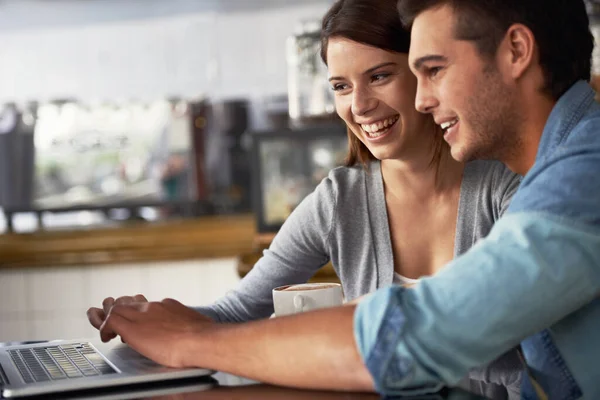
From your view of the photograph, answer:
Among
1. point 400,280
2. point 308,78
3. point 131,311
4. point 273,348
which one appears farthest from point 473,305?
point 308,78

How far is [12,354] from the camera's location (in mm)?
1165

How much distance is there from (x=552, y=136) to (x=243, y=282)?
2.39 ft

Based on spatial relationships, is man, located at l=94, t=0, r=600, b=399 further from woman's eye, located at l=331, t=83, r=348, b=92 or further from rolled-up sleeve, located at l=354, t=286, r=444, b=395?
woman's eye, located at l=331, t=83, r=348, b=92

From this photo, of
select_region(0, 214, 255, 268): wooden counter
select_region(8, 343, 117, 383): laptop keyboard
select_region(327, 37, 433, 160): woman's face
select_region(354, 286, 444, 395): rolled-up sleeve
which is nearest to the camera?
select_region(354, 286, 444, 395): rolled-up sleeve

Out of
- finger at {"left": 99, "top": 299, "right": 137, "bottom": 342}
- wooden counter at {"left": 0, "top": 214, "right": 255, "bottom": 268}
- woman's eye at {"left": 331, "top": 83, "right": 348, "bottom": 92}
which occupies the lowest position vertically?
wooden counter at {"left": 0, "top": 214, "right": 255, "bottom": 268}

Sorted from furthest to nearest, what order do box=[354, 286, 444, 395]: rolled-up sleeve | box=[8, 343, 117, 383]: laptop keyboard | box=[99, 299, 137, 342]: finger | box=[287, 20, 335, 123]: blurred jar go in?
box=[287, 20, 335, 123]: blurred jar → box=[99, 299, 137, 342]: finger → box=[8, 343, 117, 383]: laptop keyboard → box=[354, 286, 444, 395]: rolled-up sleeve

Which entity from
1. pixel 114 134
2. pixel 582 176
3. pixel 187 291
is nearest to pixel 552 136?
pixel 582 176

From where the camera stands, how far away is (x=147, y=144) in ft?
12.9

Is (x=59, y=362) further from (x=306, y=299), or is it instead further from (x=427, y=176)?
(x=427, y=176)

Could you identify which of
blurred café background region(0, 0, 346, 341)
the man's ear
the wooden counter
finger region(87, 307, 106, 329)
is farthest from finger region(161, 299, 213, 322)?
the wooden counter

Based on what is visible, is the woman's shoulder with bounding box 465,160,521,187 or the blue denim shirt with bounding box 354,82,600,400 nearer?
the blue denim shirt with bounding box 354,82,600,400

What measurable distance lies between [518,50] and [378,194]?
582mm

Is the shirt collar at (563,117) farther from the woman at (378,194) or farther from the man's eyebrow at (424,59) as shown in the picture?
the woman at (378,194)

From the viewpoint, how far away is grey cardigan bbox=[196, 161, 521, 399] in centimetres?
153
